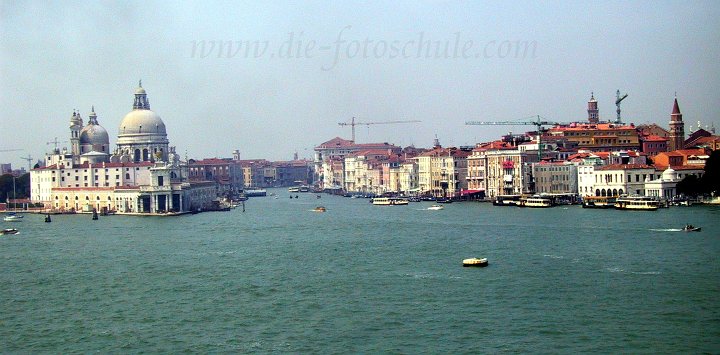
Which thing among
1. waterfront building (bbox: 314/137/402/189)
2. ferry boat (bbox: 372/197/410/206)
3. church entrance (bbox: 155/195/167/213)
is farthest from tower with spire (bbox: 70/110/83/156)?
waterfront building (bbox: 314/137/402/189)

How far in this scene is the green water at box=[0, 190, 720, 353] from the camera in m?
11.6

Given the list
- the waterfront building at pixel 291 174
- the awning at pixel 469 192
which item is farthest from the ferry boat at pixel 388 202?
the waterfront building at pixel 291 174

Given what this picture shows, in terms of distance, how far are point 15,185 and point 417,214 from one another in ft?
66.0

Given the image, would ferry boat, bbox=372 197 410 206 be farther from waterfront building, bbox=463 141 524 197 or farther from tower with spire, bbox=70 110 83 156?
tower with spire, bbox=70 110 83 156

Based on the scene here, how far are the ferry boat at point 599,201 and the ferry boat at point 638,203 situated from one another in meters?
0.47

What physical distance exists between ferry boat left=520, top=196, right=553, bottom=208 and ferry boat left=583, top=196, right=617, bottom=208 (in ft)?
3.74

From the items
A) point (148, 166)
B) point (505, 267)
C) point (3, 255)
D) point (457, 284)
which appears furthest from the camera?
point (148, 166)

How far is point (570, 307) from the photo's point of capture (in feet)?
42.8

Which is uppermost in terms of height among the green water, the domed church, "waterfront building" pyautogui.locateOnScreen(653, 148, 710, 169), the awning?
the domed church

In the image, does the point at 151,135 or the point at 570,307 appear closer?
the point at 570,307

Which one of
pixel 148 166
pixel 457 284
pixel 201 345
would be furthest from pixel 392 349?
pixel 148 166

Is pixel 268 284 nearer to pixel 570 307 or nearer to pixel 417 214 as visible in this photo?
pixel 570 307

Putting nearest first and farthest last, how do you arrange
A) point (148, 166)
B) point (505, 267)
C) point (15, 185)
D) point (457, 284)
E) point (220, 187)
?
point (457, 284) → point (505, 267) → point (148, 166) → point (15, 185) → point (220, 187)

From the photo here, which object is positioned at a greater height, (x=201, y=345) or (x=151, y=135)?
(x=151, y=135)
